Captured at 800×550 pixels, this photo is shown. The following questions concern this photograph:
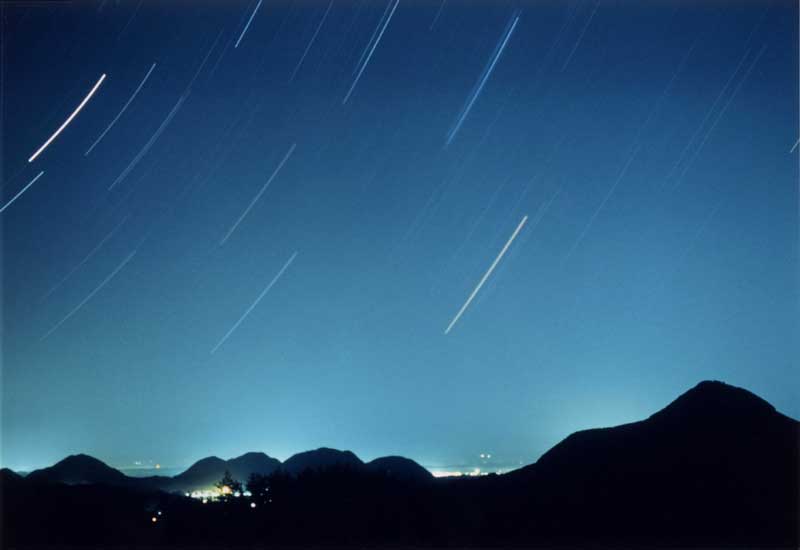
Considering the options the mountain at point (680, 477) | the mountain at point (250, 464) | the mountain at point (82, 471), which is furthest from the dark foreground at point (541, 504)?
the mountain at point (250, 464)

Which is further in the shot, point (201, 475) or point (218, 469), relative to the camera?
point (218, 469)

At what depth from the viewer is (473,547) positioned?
72.9 feet

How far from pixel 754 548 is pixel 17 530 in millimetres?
29800

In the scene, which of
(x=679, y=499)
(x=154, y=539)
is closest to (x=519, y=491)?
(x=679, y=499)

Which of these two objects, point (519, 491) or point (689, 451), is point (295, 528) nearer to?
point (519, 491)

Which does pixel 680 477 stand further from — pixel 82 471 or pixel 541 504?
pixel 82 471

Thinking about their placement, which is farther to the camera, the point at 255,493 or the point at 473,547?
the point at 255,493

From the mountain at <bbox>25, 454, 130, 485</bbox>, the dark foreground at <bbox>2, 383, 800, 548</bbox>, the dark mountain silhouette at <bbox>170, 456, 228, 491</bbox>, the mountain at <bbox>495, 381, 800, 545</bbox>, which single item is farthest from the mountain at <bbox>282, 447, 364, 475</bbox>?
the mountain at <bbox>495, 381, 800, 545</bbox>

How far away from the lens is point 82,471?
95562mm

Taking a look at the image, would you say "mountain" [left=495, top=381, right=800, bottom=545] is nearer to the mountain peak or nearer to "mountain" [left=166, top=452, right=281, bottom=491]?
the mountain peak

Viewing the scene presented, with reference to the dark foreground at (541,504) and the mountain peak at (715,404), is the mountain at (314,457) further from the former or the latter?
the mountain peak at (715,404)

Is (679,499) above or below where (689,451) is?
A: below

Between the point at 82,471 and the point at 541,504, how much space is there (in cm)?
8505

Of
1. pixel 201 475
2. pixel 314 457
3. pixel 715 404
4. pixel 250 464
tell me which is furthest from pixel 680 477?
pixel 250 464
